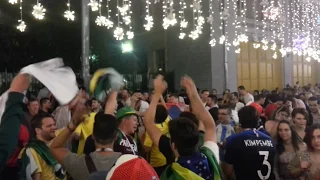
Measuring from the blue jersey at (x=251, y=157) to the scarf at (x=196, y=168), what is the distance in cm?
93

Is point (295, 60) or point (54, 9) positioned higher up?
point (54, 9)

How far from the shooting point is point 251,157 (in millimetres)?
4129

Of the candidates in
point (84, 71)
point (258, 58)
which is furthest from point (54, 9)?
point (258, 58)

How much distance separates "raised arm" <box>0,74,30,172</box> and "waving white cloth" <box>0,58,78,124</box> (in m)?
0.10

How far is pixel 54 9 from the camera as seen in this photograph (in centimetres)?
1841

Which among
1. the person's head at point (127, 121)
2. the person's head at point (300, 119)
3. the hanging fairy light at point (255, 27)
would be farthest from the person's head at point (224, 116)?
the hanging fairy light at point (255, 27)

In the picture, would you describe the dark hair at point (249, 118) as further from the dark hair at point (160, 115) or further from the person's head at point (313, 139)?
the dark hair at point (160, 115)

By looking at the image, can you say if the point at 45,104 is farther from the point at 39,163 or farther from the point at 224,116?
the point at 39,163

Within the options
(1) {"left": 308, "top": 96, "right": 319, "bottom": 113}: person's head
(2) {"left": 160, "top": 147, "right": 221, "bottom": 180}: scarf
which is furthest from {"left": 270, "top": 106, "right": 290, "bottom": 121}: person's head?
(2) {"left": 160, "top": 147, "right": 221, "bottom": 180}: scarf

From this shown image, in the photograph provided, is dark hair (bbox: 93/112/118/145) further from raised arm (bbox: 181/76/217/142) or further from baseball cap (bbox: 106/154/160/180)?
baseball cap (bbox: 106/154/160/180)

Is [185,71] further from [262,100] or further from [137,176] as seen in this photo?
[137,176]

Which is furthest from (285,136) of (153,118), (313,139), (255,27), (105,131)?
(255,27)

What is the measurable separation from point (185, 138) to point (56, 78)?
113 centimetres

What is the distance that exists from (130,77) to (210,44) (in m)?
3.79
